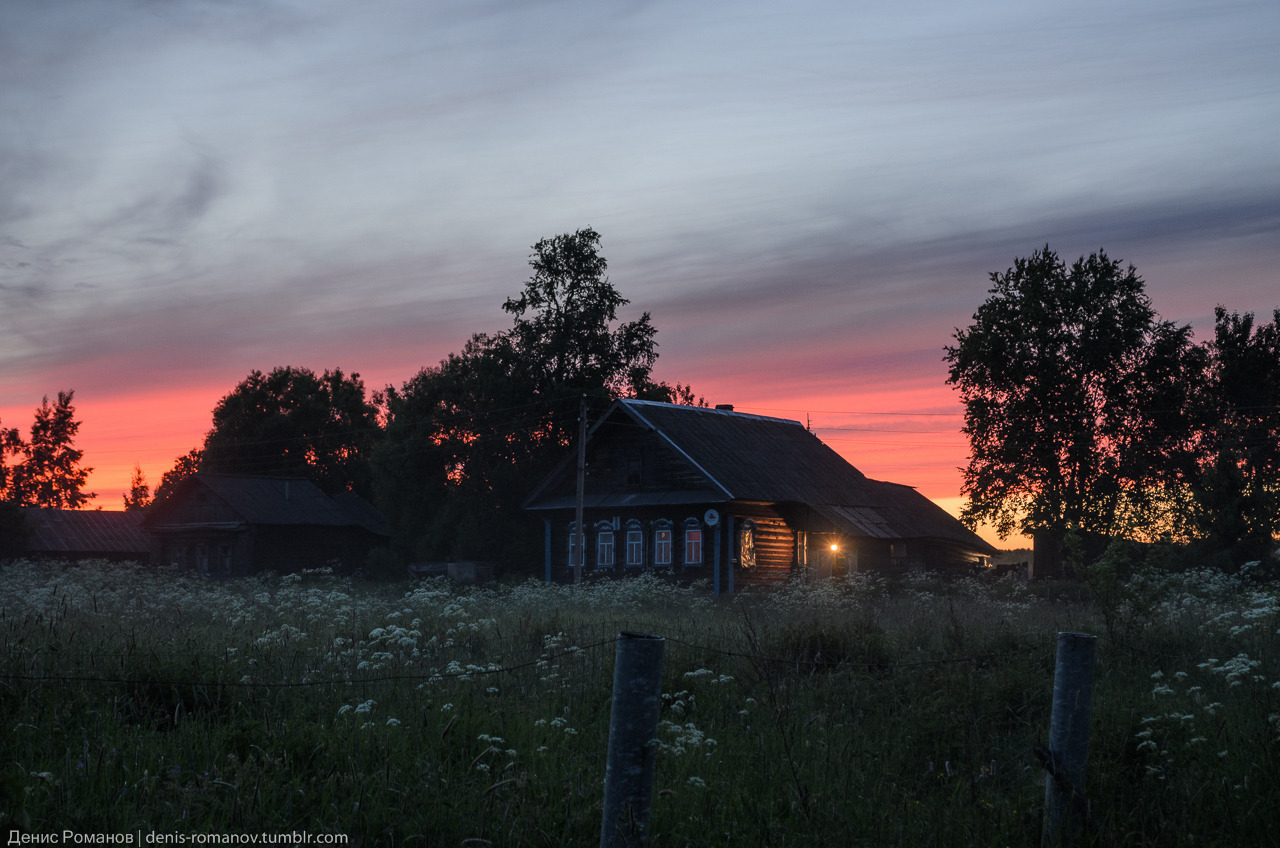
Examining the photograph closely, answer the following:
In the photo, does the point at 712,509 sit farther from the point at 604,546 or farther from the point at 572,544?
the point at 572,544

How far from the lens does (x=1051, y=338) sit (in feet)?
129

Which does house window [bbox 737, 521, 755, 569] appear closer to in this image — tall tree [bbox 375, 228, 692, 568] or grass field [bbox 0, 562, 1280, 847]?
tall tree [bbox 375, 228, 692, 568]

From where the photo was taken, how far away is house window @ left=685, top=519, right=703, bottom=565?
116ft

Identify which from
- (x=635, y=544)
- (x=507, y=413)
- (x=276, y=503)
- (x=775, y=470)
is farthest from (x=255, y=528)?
(x=775, y=470)

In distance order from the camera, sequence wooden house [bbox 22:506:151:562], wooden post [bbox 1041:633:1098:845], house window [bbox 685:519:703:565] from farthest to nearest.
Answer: wooden house [bbox 22:506:151:562] < house window [bbox 685:519:703:565] < wooden post [bbox 1041:633:1098:845]

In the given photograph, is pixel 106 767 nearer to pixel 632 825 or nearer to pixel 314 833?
pixel 314 833

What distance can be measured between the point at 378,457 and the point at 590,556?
56.5ft

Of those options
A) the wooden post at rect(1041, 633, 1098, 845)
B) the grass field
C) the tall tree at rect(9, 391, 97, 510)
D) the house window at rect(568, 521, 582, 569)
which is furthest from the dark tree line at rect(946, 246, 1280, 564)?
the tall tree at rect(9, 391, 97, 510)

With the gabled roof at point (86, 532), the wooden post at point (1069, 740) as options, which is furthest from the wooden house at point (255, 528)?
the wooden post at point (1069, 740)

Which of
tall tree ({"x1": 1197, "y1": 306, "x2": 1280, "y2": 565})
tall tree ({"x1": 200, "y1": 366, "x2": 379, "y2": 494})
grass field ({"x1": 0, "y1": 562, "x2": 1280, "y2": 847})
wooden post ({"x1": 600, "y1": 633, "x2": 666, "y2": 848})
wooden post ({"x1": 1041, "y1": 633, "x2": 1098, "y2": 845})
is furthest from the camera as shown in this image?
tall tree ({"x1": 200, "y1": 366, "x2": 379, "y2": 494})

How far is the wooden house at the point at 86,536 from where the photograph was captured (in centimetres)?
5291

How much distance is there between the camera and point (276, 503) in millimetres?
50750

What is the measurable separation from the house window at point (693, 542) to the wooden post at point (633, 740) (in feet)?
101

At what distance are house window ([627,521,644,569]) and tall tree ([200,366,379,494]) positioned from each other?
107ft
